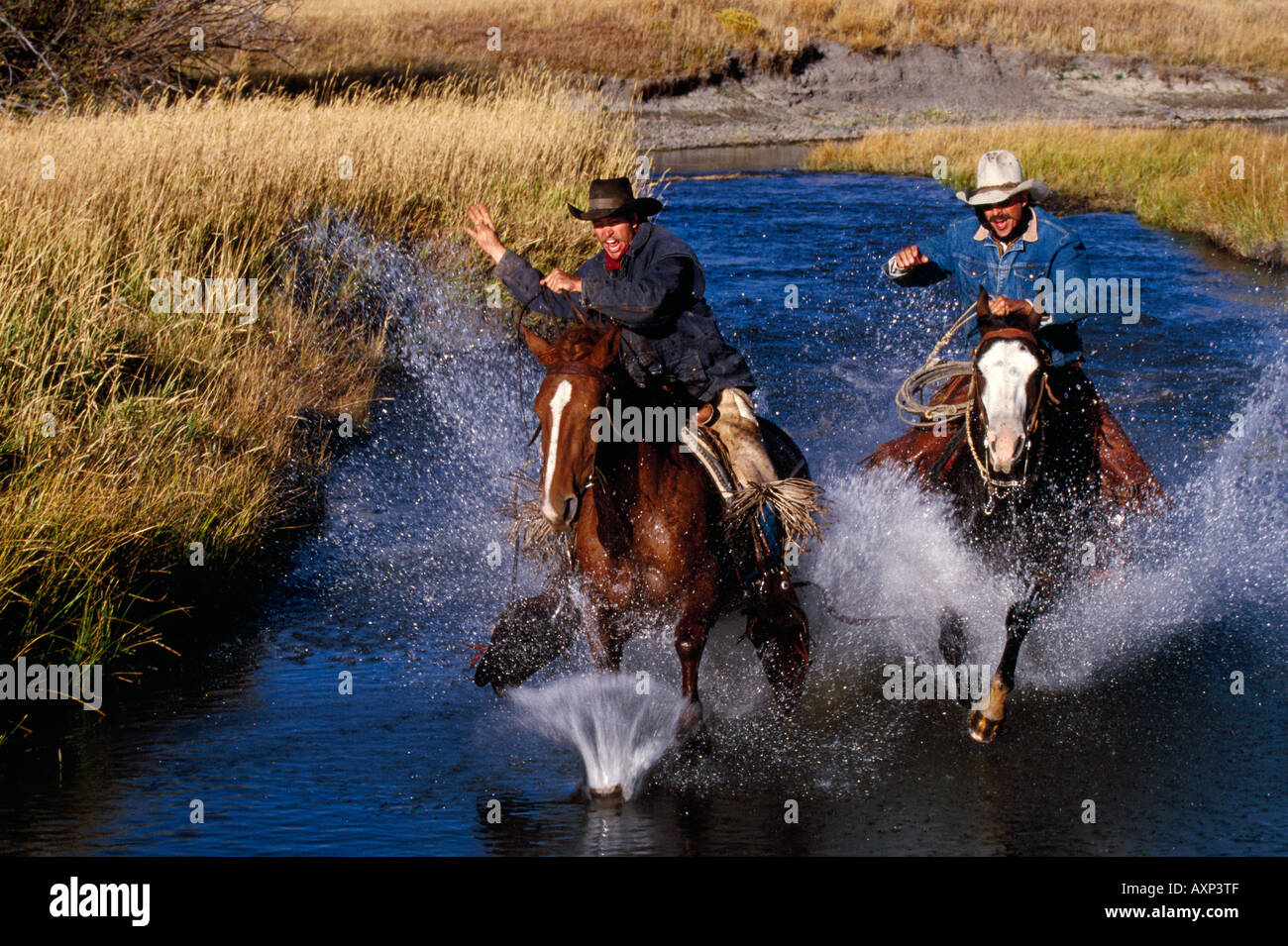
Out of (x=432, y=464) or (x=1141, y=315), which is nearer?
(x=432, y=464)

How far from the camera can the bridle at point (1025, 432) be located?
A: 6574 mm

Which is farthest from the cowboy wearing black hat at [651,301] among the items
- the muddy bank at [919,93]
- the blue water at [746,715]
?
the muddy bank at [919,93]

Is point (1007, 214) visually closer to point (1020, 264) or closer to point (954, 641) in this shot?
point (1020, 264)

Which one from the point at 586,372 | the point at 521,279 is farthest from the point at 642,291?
the point at 586,372

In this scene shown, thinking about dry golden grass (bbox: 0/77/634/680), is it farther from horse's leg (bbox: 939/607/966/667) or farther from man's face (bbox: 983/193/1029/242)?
man's face (bbox: 983/193/1029/242)

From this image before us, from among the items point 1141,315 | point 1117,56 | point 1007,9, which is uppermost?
point 1007,9

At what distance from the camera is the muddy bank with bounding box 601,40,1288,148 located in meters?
39.3

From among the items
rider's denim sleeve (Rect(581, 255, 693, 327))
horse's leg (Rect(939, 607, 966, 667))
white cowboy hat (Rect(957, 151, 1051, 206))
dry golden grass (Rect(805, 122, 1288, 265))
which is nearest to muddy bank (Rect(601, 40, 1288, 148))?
dry golden grass (Rect(805, 122, 1288, 265))

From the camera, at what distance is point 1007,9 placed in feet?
159

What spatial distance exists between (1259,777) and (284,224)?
10.8 meters

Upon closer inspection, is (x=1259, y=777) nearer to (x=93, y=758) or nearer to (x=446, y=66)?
(x=93, y=758)

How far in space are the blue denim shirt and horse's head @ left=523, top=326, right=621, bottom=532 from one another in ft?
8.55

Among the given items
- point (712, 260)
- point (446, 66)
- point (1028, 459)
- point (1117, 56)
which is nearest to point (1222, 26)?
point (1117, 56)

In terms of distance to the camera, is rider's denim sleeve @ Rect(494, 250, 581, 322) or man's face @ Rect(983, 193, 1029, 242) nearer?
rider's denim sleeve @ Rect(494, 250, 581, 322)
